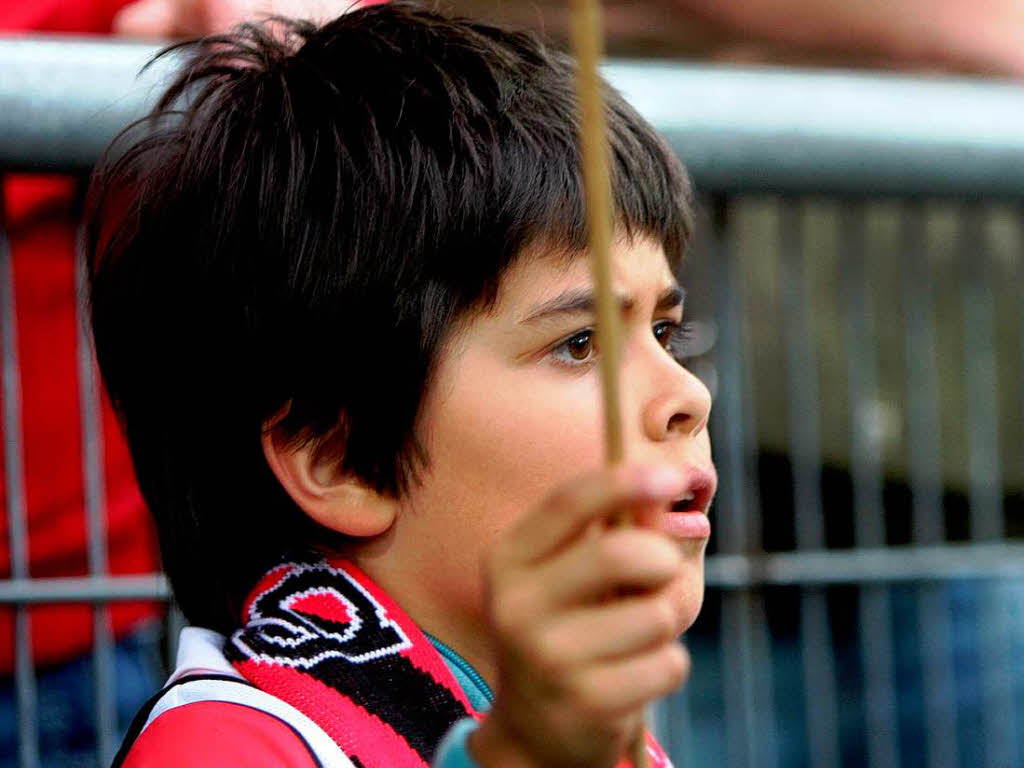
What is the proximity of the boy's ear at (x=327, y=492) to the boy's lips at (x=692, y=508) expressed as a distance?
20 cm

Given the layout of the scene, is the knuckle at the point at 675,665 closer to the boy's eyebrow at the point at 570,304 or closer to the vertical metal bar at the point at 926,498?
the boy's eyebrow at the point at 570,304

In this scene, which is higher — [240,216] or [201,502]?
[240,216]

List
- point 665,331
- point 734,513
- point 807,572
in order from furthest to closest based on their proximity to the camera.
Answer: point 807,572
point 734,513
point 665,331

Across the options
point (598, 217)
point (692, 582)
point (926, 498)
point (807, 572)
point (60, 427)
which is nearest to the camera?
point (598, 217)

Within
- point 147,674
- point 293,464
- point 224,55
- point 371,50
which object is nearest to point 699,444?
point 293,464

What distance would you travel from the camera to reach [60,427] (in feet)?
4.90

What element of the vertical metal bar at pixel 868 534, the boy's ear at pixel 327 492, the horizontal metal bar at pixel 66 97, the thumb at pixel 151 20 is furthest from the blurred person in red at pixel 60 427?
the vertical metal bar at pixel 868 534

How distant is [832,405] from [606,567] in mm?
→ 2377

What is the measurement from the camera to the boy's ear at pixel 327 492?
1.08 metres

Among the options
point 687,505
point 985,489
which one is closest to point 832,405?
point 985,489

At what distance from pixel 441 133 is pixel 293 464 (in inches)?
10.5

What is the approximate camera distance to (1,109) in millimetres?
1245

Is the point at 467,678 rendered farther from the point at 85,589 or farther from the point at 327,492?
the point at 85,589

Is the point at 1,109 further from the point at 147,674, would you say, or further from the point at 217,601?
the point at 147,674
